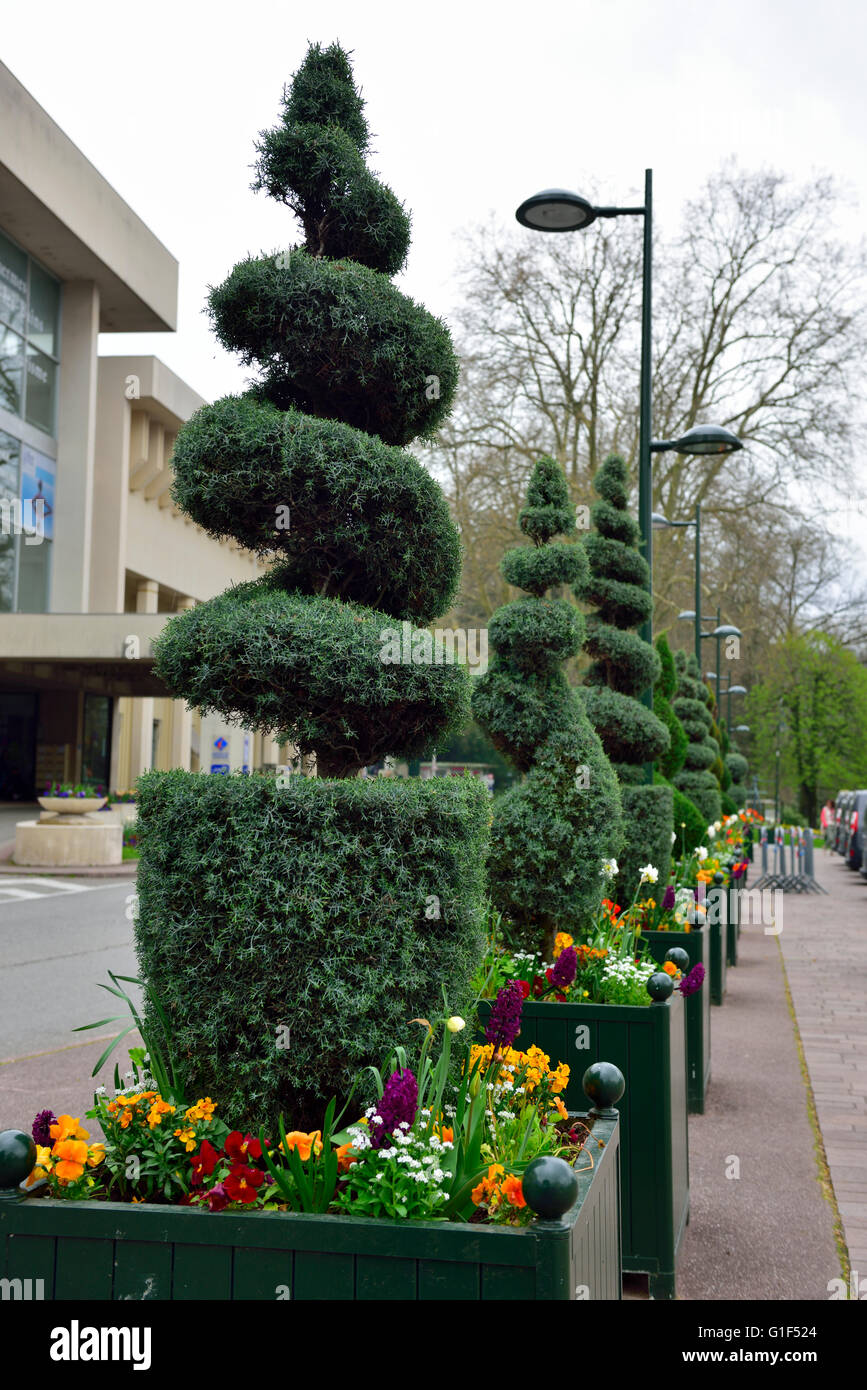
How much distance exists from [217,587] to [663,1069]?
136 feet

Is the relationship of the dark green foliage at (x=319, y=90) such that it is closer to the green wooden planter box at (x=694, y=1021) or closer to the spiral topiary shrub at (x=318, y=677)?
the spiral topiary shrub at (x=318, y=677)

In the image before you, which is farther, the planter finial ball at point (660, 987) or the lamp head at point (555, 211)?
the lamp head at point (555, 211)

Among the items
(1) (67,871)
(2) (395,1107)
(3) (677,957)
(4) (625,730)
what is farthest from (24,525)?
(2) (395,1107)

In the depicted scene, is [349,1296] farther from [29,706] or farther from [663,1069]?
[29,706]

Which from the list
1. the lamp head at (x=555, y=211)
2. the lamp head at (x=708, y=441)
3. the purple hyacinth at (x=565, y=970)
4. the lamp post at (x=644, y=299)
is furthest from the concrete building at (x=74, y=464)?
the purple hyacinth at (x=565, y=970)

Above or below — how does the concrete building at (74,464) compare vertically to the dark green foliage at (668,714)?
above

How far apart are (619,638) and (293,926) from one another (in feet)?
23.5

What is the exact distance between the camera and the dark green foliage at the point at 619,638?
9297 mm

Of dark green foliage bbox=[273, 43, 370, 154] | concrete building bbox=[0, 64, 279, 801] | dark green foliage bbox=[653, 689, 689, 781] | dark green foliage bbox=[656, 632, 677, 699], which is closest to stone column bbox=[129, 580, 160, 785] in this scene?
concrete building bbox=[0, 64, 279, 801]

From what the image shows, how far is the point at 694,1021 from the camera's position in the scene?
20.4 feet

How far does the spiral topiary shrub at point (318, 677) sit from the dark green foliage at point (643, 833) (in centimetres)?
493

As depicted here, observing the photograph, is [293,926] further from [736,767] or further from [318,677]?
[736,767]
